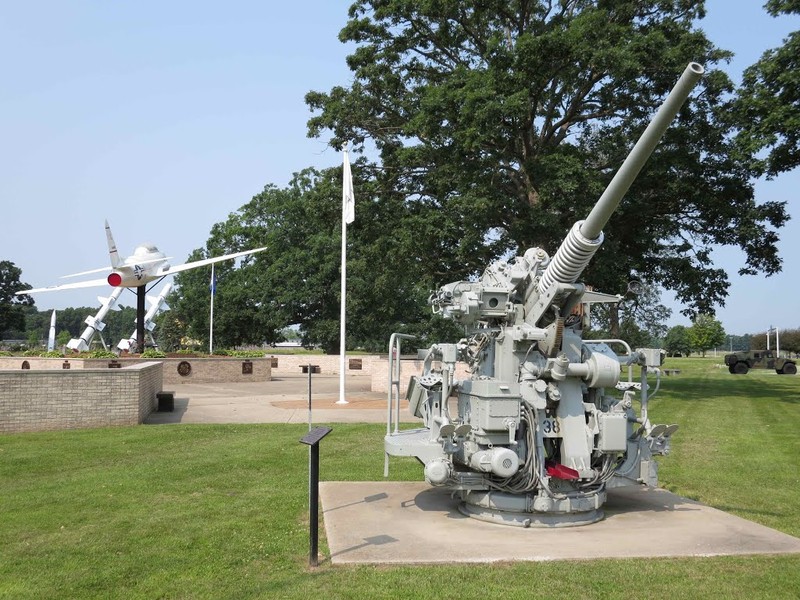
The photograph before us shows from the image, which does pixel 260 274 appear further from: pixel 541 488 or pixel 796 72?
pixel 541 488

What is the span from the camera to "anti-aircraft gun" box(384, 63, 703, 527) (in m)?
7.52

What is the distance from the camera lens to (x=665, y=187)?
23656mm

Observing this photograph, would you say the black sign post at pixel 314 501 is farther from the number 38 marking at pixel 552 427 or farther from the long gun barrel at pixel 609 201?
the long gun barrel at pixel 609 201

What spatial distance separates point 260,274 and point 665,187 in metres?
32.7

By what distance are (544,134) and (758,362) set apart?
106 ft

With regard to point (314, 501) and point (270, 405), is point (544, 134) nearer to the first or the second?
point (270, 405)

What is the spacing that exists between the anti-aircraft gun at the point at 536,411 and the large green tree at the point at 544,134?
12713mm

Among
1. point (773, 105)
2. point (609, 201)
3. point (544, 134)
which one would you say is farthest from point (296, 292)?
point (609, 201)

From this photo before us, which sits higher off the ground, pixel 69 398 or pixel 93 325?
pixel 93 325

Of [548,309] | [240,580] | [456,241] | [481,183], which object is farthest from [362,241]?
[240,580]

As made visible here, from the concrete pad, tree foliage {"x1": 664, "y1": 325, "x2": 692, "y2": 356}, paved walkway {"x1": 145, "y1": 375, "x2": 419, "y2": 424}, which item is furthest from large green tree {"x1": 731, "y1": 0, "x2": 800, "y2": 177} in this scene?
tree foliage {"x1": 664, "y1": 325, "x2": 692, "y2": 356}

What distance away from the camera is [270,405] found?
839 inches

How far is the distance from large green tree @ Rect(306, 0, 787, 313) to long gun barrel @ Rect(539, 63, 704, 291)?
13114 millimetres

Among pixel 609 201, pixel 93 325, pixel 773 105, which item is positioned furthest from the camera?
pixel 93 325
